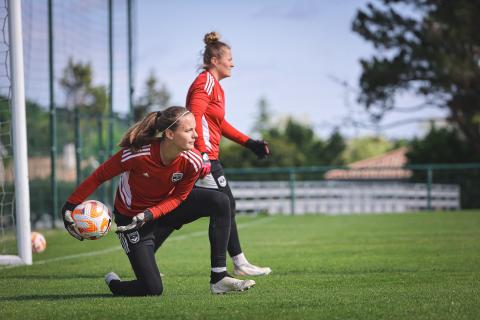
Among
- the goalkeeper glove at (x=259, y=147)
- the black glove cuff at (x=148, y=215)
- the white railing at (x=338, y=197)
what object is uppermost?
the goalkeeper glove at (x=259, y=147)

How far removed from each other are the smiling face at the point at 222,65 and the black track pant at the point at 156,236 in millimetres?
1528

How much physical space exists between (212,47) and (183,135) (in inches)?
73.5

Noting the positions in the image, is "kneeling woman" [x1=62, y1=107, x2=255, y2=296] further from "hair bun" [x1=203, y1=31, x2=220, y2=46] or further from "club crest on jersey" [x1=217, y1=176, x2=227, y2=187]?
"hair bun" [x1=203, y1=31, x2=220, y2=46]

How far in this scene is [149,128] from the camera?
600 centimetres

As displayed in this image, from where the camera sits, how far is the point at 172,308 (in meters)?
5.31

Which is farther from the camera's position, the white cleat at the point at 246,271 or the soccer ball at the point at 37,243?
the soccer ball at the point at 37,243

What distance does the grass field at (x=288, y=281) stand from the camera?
5137mm

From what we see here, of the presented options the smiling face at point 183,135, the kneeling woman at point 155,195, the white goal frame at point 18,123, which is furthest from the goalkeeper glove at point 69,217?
the white goal frame at point 18,123

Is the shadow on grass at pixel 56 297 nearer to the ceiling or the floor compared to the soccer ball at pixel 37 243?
nearer to the ceiling

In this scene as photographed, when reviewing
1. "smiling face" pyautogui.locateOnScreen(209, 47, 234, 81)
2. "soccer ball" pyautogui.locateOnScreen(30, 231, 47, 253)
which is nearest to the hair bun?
"smiling face" pyautogui.locateOnScreen(209, 47, 234, 81)

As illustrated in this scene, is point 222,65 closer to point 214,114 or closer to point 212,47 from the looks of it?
point 212,47

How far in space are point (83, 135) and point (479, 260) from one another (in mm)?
11770

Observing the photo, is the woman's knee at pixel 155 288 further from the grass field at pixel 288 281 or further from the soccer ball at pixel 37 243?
the soccer ball at pixel 37 243

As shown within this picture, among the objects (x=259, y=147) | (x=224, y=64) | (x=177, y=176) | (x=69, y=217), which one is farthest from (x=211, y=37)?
(x=69, y=217)
